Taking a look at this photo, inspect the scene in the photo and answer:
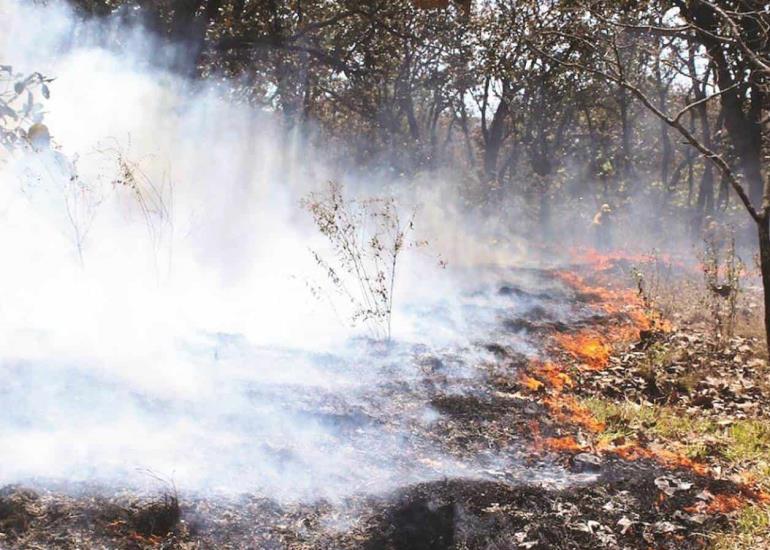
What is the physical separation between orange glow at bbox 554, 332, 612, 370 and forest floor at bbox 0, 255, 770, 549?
0.24 ft

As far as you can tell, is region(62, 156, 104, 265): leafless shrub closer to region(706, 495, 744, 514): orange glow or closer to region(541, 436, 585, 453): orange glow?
region(541, 436, 585, 453): orange glow

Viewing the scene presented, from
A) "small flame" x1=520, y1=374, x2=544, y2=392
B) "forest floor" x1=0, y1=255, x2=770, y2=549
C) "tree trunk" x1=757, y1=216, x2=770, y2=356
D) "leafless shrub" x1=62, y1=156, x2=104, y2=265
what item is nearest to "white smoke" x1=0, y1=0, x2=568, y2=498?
"leafless shrub" x1=62, y1=156, x2=104, y2=265

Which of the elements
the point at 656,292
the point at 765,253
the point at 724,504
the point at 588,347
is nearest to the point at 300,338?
the point at 588,347

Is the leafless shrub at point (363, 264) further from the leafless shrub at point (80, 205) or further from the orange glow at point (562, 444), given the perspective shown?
the leafless shrub at point (80, 205)

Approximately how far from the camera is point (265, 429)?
427 centimetres

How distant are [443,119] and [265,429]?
3236 cm

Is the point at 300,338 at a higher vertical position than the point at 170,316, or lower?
lower

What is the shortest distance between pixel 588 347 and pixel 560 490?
3.70m

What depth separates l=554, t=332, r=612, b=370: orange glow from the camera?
6.70 m

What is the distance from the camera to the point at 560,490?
3.86m

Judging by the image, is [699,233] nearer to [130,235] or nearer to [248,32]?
[248,32]

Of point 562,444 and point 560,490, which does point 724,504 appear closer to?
point 560,490

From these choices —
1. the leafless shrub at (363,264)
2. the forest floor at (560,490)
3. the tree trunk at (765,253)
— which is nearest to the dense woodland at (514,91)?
the tree trunk at (765,253)

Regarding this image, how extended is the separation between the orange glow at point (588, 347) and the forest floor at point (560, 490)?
73 millimetres
